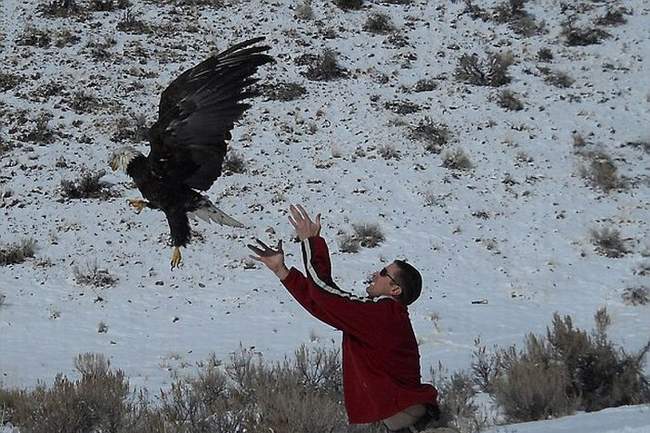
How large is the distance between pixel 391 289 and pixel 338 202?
9781mm

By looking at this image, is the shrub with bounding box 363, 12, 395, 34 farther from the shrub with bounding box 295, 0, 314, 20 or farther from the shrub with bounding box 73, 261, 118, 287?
the shrub with bounding box 73, 261, 118, 287

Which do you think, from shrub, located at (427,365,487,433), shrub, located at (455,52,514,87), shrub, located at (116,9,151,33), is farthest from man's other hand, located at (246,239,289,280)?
shrub, located at (116,9,151,33)

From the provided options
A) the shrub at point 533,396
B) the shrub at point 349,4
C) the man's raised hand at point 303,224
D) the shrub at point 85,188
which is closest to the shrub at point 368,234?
the shrub at point 85,188

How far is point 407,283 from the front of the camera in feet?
10.8

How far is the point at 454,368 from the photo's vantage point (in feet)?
26.0

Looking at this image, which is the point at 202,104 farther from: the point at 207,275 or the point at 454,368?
the point at 207,275

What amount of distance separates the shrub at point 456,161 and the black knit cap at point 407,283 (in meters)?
11.2

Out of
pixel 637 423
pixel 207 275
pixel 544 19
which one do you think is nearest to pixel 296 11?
pixel 544 19

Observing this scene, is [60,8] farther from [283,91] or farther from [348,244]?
[348,244]

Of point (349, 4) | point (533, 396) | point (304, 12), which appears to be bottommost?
point (533, 396)

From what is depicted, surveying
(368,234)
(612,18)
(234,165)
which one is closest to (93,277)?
(234,165)

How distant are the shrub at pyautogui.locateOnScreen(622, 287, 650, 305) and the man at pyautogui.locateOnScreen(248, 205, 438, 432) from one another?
775cm

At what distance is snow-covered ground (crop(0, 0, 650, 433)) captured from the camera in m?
9.66

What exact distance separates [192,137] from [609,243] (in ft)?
26.6
